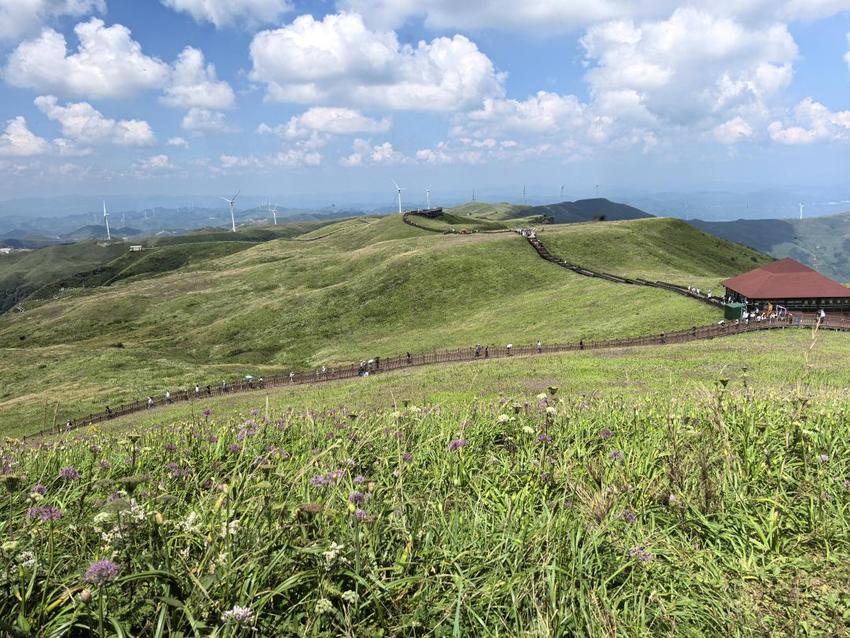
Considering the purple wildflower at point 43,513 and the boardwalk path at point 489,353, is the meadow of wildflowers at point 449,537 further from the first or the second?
the boardwalk path at point 489,353

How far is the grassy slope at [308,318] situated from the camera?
176 ft

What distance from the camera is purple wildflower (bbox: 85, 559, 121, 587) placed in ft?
9.64

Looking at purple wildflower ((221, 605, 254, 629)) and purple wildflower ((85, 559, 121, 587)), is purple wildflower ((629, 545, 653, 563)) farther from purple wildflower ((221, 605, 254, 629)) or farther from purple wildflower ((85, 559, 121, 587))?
purple wildflower ((85, 559, 121, 587))

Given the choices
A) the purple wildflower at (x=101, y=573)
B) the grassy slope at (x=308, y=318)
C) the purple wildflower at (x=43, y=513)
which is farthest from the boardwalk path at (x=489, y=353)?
the purple wildflower at (x=101, y=573)

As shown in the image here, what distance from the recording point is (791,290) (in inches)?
1837

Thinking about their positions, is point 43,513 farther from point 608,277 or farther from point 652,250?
point 652,250

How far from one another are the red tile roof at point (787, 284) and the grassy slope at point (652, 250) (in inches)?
709

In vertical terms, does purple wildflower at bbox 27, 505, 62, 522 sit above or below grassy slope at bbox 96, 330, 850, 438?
above

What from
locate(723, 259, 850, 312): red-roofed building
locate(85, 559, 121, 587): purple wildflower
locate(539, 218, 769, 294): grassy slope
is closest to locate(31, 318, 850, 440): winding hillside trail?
locate(723, 259, 850, 312): red-roofed building

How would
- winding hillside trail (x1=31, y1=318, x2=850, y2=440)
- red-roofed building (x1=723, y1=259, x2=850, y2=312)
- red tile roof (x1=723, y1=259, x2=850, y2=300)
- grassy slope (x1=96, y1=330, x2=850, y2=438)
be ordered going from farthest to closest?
red tile roof (x1=723, y1=259, x2=850, y2=300) → red-roofed building (x1=723, y1=259, x2=850, y2=312) → winding hillside trail (x1=31, y1=318, x2=850, y2=440) → grassy slope (x1=96, y1=330, x2=850, y2=438)

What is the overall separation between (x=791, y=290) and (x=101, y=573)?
56320 millimetres

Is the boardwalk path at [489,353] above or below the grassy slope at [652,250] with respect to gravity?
below

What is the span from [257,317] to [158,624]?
282 feet

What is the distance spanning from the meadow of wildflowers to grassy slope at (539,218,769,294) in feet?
223
